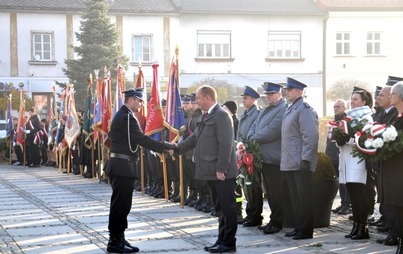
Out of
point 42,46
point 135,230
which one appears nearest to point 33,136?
point 42,46

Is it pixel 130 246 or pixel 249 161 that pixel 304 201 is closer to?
pixel 249 161

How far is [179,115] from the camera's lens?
15.3 metres

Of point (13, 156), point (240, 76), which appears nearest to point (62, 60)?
point (240, 76)

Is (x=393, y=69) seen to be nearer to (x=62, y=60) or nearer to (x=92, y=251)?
(x=62, y=60)

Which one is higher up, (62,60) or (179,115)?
(62,60)

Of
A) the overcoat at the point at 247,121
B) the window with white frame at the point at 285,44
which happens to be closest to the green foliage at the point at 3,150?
the window with white frame at the point at 285,44

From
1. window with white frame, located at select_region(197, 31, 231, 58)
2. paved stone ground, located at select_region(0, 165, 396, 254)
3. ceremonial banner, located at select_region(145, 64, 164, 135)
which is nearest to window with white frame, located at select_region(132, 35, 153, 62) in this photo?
window with white frame, located at select_region(197, 31, 231, 58)

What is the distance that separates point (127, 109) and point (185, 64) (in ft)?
115

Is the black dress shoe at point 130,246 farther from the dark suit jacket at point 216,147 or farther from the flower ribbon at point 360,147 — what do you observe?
the flower ribbon at point 360,147

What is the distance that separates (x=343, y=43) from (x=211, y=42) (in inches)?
321

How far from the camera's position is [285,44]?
150 feet

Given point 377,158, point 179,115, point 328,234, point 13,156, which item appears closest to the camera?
point 377,158

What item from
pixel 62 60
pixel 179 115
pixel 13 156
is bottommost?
pixel 13 156

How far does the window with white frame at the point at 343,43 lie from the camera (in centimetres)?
4621
